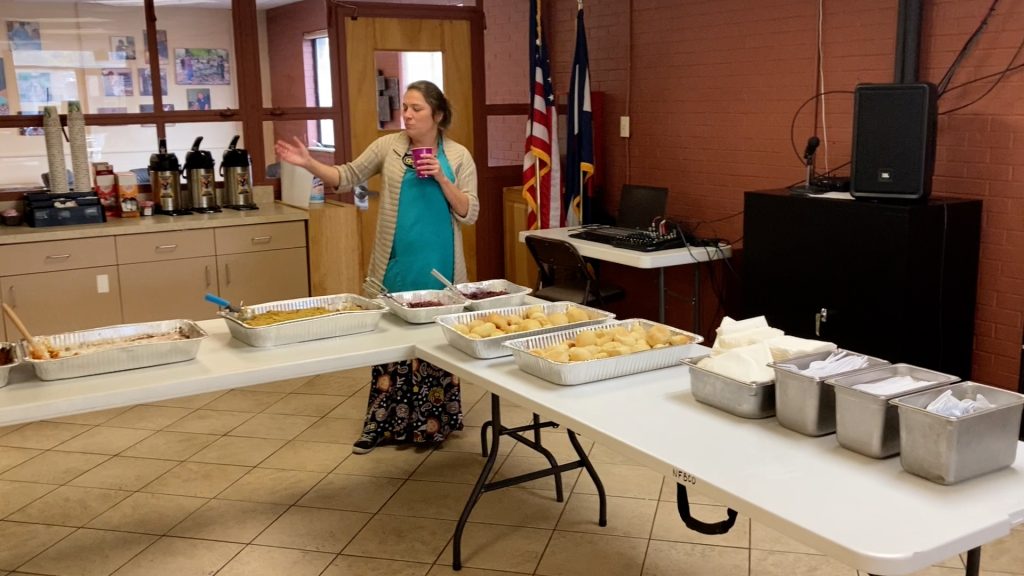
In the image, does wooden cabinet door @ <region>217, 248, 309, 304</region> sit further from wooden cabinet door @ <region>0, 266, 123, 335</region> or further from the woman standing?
the woman standing

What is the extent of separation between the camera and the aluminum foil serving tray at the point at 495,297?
10.0 feet

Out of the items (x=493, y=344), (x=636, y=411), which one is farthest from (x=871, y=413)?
(x=493, y=344)

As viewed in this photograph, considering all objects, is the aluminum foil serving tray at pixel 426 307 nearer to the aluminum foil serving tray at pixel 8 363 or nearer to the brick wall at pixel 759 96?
the aluminum foil serving tray at pixel 8 363

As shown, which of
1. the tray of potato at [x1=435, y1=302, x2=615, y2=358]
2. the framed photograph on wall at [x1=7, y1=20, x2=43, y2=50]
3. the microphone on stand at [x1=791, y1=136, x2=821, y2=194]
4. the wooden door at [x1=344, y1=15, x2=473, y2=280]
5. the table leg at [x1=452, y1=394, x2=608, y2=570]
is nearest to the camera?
the tray of potato at [x1=435, y1=302, x2=615, y2=358]

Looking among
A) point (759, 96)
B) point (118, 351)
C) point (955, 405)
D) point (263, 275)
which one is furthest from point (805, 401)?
point (263, 275)

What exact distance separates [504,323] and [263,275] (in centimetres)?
270

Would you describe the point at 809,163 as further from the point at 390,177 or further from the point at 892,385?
the point at 892,385

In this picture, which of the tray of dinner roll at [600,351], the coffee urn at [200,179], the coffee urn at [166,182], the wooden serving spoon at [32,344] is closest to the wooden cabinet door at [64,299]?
the coffee urn at [166,182]

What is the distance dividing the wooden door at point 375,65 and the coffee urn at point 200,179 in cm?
94

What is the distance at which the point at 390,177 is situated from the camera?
372 cm

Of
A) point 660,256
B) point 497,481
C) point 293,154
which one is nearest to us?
point 497,481

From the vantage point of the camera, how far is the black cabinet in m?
3.72

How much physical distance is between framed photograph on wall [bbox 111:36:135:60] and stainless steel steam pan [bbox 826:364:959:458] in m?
4.50

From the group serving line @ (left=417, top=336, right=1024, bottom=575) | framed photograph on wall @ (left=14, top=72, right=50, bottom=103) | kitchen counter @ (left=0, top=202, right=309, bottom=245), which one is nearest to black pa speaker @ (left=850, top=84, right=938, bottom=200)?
serving line @ (left=417, top=336, right=1024, bottom=575)
